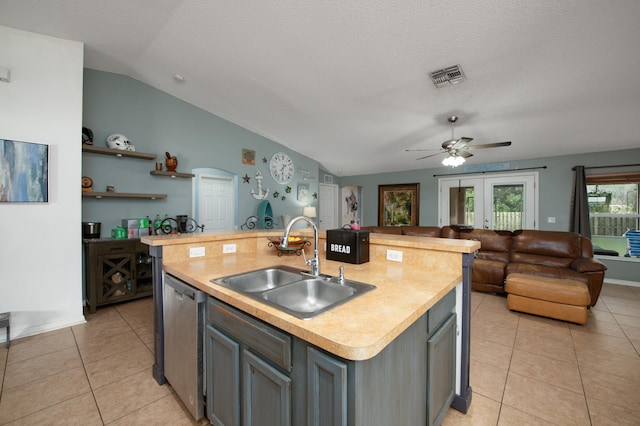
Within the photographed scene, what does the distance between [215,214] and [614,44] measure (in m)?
5.36

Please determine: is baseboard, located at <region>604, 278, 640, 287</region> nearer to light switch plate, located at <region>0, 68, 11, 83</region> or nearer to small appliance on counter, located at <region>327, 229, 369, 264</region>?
small appliance on counter, located at <region>327, 229, 369, 264</region>

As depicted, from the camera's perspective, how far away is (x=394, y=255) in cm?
173

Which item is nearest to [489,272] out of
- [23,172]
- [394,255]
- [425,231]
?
[425,231]

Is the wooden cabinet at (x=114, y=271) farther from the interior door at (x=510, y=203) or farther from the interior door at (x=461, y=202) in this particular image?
the interior door at (x=510, y=203)

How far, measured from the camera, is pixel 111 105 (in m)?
3.63

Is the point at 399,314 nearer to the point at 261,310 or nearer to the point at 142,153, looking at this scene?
the point at 261,310

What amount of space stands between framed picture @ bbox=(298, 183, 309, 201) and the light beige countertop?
3875mm

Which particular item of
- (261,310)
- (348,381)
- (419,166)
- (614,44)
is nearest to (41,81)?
(261,310)

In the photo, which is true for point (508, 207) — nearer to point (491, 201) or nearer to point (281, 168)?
point (491, 201)

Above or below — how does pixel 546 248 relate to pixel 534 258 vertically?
above

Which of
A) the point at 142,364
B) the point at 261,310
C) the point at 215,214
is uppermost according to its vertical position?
the point at 215,214

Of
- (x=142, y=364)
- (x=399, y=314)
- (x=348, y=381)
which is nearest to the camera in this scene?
(x=348, y=381)

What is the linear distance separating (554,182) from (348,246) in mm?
5517

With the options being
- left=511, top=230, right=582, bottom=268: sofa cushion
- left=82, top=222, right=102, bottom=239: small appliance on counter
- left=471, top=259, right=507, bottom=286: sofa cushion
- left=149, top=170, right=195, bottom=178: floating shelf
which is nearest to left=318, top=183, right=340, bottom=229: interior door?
left=149, top=170, right=195, bottom=178: floating shelf
